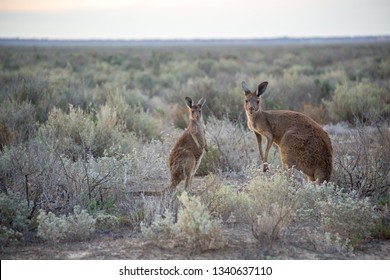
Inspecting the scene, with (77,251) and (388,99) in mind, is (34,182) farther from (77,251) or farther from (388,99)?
(388,99)

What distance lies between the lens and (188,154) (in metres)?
7.63

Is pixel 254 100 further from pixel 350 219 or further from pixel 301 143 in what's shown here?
pixel 350 219

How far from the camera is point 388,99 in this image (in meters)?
15.2

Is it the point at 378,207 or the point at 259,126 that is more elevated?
the point at 259,126

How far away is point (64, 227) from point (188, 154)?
2.04 m

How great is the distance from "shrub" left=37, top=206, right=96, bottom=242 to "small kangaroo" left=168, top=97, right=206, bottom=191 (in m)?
1.43

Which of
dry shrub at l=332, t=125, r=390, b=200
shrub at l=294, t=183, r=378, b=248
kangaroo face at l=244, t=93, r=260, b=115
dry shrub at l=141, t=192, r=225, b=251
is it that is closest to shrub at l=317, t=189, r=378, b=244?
shrub at l=294, t=183, r=378, b=248

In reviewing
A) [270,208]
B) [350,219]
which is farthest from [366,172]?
[270,208]

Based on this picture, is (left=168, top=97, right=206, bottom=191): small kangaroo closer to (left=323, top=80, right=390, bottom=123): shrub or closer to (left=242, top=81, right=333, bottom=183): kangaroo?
(left=242, top=81, right=333, bottom=183): kangaroo

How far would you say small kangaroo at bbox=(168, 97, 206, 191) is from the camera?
7.54 meters

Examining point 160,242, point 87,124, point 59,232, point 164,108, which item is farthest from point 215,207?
point 164,108

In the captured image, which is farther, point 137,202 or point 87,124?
point 87,124

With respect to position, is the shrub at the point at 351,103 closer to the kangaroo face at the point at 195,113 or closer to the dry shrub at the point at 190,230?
the kangaroo face at the point at 195,113
